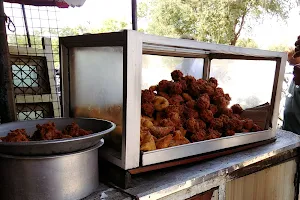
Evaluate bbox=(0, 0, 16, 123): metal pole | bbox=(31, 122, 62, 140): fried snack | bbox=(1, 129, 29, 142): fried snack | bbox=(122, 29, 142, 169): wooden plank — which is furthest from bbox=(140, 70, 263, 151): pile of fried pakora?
bbox=(0, 0, 16, 123): metal pole

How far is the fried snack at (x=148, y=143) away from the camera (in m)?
1.42

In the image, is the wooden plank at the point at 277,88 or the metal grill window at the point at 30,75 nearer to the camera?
the wooden plank at the point at 277,88

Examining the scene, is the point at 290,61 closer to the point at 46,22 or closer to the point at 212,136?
the point at 212,136

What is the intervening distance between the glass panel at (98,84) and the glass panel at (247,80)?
1.22 meters

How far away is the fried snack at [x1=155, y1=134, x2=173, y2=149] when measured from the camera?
150 cm

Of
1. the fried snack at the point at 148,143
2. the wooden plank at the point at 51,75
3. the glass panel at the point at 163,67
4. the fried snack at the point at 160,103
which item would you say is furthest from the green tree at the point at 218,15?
the fried snack at the point at 148,143

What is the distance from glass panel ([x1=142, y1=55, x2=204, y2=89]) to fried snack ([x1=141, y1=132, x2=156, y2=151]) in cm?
76

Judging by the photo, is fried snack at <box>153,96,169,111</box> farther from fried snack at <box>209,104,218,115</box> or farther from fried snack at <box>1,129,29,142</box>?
fried snack at <box>1,129,29,142</box>

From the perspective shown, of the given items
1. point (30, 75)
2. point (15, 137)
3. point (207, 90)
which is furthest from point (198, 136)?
point (30, 75)

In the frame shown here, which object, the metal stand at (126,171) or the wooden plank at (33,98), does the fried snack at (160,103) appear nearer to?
the metal stand at (126,171)

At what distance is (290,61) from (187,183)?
8.74ft

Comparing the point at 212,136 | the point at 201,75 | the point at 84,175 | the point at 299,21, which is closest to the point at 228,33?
the point at 299,21

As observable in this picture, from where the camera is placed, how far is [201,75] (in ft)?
8.27

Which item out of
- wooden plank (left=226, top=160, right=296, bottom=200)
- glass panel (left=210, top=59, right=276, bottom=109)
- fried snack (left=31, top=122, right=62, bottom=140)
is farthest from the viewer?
glass panel (left=210, top=59, right=276, bottom=109)
